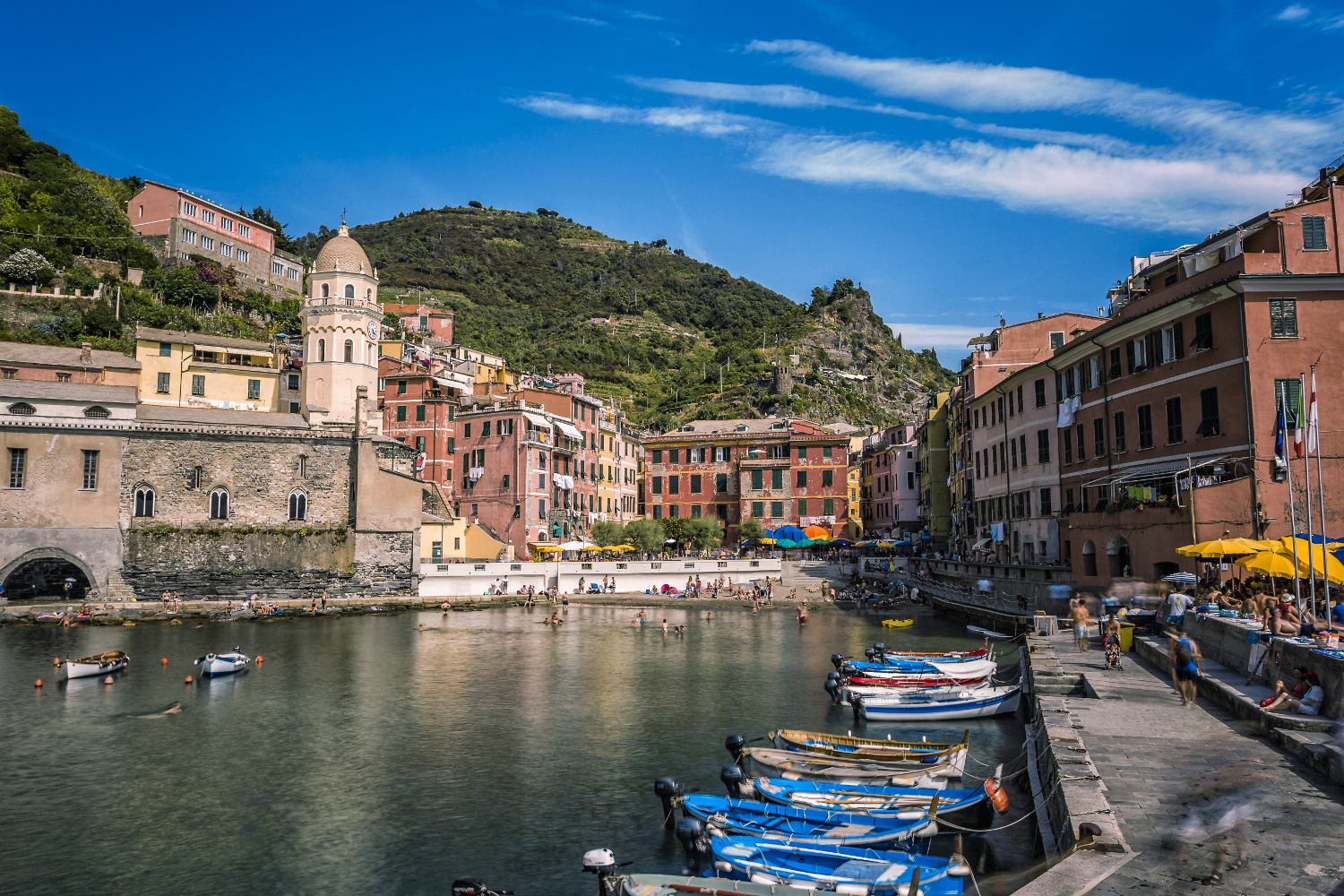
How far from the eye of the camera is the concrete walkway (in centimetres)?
921

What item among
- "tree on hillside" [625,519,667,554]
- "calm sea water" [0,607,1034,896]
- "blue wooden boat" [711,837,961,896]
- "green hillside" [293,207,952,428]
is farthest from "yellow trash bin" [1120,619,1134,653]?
→ "green hillside" [293,207,952,428]

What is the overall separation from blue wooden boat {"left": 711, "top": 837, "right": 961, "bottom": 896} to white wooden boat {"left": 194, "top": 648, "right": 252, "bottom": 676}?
27366mm

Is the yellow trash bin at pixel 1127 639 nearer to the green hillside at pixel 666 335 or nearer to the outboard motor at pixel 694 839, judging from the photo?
the outboard motor at pixel 694 839

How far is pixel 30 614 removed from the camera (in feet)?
160

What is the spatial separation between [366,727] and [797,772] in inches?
560

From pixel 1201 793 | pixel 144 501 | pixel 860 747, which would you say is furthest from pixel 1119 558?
pixel 144 501

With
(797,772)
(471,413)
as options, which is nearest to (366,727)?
(797,772)

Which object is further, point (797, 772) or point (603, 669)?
point (603, 669)

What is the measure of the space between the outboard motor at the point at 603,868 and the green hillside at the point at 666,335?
321 ft

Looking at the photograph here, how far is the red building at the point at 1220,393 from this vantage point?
28.1m

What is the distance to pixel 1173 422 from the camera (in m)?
32.4

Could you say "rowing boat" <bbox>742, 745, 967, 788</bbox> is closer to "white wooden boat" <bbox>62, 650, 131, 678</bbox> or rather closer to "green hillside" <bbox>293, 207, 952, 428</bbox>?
"white wooden boat" <bbox>62, 650, 131, 678</bbox>

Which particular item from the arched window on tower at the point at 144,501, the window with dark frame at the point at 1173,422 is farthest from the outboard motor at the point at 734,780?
the arched window on tower at the point at 144,501

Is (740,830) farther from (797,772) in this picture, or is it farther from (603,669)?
(603,669)
